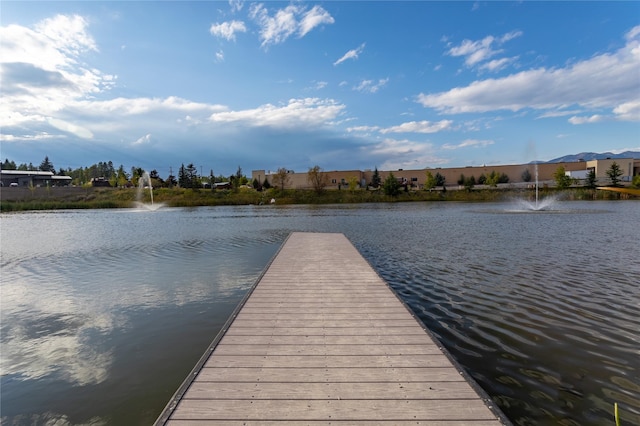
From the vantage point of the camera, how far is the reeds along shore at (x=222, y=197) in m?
58.6

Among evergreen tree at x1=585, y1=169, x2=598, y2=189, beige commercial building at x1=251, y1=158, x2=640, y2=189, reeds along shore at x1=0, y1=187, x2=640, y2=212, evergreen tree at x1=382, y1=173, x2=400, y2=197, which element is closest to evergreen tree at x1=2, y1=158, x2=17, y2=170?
reeds along shore at x1=0, y1=187, x2=640, y2=212

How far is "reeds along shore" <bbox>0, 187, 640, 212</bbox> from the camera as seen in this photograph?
58594 mm

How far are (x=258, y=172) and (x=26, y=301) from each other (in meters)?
104

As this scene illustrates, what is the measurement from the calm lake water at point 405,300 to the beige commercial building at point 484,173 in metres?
75.7

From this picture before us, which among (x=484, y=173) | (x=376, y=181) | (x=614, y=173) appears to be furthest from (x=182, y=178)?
(x=614, y=173)

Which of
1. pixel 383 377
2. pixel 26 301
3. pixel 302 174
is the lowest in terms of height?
pixel 26 301

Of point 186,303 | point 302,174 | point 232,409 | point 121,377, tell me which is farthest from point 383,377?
point 302,174

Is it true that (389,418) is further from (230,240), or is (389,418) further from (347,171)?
(347,171)

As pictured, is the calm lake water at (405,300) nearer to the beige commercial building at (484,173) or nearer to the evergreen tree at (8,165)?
the beige commercial building at (484,173)

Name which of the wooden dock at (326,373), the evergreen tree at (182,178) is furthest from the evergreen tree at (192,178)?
the wooden dock at (326,373)

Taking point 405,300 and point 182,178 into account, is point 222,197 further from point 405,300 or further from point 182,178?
point 405,300

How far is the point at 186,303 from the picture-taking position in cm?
830

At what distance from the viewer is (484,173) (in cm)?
9275

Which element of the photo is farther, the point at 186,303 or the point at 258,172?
the point at 258,172
